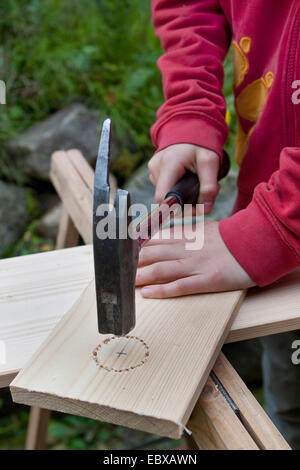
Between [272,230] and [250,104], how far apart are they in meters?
0.47

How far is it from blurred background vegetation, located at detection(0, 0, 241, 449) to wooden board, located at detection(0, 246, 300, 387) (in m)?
1.73

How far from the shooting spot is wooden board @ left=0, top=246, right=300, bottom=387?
90cm

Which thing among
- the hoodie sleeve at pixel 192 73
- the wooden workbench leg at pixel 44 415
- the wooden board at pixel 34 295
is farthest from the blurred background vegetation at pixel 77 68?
the wooden board at pixel 34 295

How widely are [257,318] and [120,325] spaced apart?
29 cm

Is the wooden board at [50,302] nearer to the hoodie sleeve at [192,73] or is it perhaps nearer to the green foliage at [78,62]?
the hoodie sleeve at [192,73]

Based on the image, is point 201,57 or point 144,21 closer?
point 201,57

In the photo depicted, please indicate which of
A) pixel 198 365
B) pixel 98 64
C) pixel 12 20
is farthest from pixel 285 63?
pixel 12 20

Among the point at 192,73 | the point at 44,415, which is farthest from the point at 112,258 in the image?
the point at 44,415

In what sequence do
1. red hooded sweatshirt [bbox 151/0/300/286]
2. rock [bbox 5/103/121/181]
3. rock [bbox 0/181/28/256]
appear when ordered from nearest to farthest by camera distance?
red hooded sweatshirt [bbox 151/0/300/286]
rock [bbox 0/181/28/256]
rock [bbox 5/103/121/181]

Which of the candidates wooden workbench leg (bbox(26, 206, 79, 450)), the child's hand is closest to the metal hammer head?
the child's hand

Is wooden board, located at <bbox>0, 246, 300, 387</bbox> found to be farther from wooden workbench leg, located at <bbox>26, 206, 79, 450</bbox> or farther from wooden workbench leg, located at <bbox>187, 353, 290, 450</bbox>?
wooden workbench leg, located at <bbox>26, 206, 79, 450</bbox>

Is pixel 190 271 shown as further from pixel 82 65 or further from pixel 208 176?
pixel 82 65

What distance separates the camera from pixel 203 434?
763mm

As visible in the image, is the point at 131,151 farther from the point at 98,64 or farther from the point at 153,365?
the point at 153,365
